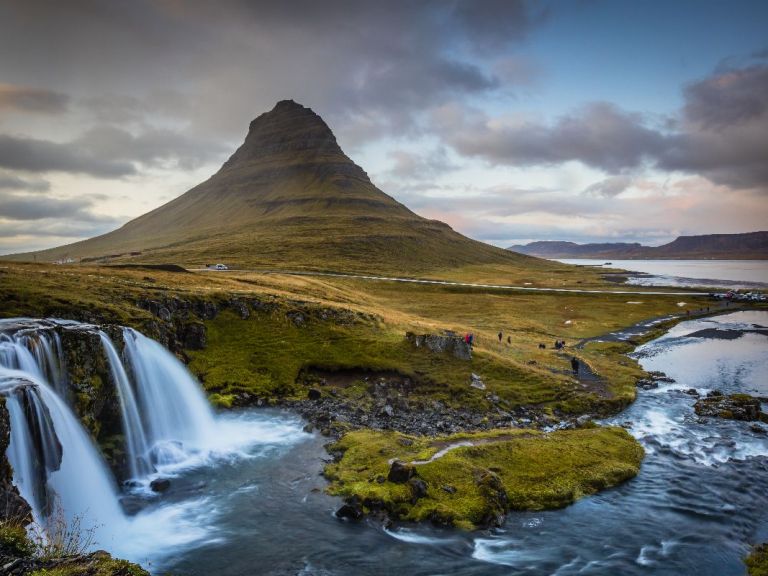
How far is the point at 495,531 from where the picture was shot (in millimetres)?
21766

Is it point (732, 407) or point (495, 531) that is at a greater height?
point (495, 531)

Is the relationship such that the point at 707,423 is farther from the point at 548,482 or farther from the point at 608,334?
the point at 608,334

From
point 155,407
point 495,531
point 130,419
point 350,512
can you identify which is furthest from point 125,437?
point 495,531

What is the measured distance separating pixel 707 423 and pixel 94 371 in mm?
44910

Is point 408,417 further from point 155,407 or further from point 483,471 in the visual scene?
point 155,407

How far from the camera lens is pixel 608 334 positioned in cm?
9012

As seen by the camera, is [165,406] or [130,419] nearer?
[130,419]

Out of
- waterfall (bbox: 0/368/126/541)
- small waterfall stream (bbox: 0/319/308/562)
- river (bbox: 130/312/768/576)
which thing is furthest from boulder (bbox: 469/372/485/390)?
waterfall (bbox: 0/368/126/541)

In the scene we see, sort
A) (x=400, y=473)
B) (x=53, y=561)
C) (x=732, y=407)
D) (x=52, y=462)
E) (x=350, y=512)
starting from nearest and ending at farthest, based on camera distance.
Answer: (x=53, y=561) → (x=52, y=462) → (x=350, y=512) → (x=400, y=473) → (x=732, y=407)

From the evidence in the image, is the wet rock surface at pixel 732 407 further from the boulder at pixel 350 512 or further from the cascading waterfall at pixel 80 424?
the cascading waterfall at pixel 80 424

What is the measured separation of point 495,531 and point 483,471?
393 cm

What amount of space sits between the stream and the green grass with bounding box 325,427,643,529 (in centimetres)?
84

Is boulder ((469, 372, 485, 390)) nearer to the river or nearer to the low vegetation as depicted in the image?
the river

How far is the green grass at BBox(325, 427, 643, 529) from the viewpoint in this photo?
23.1 metres
